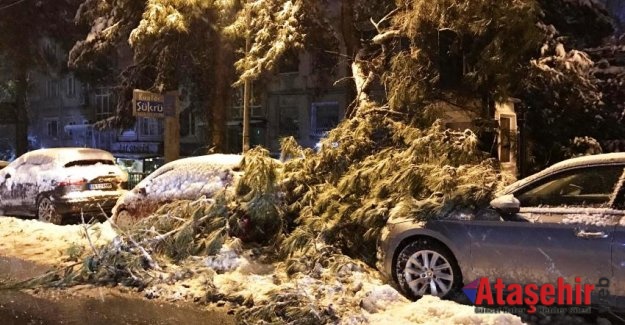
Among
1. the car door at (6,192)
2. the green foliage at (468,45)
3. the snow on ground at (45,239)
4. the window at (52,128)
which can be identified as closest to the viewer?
the green foliage at (468,45)

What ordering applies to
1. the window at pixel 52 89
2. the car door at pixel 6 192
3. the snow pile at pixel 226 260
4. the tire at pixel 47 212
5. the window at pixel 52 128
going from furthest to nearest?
1. the window at pixel 52 128
2. the window at pixel 52 89
3. the car door at pixel 6 192
4. the tire at pixel 47 212
5. the snow pile at pixel 226 260

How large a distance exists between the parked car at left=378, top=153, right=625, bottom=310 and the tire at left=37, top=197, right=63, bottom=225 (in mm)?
8039

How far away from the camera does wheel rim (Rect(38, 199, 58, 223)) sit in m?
11.8

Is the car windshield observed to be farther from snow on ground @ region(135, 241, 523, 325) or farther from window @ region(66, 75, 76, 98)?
window @ region(66, 75, 76, 98)

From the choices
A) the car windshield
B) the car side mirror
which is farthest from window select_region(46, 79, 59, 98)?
the car side mirror

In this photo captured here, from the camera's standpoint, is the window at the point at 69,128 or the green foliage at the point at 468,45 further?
the window at the point at 69,128

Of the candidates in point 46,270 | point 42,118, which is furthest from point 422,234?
point 42,118

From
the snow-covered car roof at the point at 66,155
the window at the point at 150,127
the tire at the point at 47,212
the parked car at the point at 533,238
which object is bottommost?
the tire at the point at 47,212

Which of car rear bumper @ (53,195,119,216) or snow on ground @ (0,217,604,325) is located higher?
car rear bumper @ (53,195,119,216)

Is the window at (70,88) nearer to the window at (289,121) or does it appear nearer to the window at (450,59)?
the window at (289,121)

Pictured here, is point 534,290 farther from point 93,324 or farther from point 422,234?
point 93,324

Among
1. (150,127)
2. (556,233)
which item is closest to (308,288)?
(556,233)

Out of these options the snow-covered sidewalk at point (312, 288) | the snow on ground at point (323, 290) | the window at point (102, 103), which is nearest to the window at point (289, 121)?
the window at point (102, 103)

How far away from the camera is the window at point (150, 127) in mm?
35594
